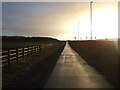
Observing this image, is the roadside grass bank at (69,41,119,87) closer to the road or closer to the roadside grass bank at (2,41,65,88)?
the road

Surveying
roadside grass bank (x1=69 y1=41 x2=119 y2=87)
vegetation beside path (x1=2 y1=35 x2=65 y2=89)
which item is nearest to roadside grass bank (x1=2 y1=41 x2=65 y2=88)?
vegetation beside path (x1=2 y1=35 x2=65 y2=89)

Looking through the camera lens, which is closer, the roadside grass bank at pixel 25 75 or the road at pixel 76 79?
the road at pixel 76 79

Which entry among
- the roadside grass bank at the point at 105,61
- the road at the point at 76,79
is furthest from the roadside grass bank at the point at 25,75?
the roadside grass bank at the point at 105,61

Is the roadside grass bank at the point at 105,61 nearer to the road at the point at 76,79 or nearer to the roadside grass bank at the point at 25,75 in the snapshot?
the road at the point at 76,79

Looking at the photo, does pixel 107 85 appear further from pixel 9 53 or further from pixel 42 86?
pixel 9 53

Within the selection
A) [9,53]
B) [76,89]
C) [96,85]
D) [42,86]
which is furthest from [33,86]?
[9,53]

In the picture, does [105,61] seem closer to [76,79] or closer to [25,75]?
[76,79]

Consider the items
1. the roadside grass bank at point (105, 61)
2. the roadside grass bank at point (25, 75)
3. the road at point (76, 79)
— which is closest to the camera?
the road at point (76, 79)

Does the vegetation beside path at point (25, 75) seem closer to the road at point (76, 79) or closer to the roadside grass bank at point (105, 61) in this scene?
the road at point (76, 79)

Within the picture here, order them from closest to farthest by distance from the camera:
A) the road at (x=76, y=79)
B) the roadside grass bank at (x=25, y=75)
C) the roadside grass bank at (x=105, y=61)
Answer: the road at (x=76, y=79), the roadside grass bank at (x=25, y=75), the roadside grass bank at (x=105, y=61)

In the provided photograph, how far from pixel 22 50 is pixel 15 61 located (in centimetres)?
318

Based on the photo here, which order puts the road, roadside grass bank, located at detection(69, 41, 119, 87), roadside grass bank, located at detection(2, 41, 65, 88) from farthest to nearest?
roadside grass bank, located at detection(69, 41, 119, 87) < roadside grass bank, located at detection(2, 41, 65, 88) < the road

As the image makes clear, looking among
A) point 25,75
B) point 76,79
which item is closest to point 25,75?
point 25,75

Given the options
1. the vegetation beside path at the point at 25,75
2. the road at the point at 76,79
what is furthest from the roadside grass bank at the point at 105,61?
the vegetation beside path at the point at 25,75
